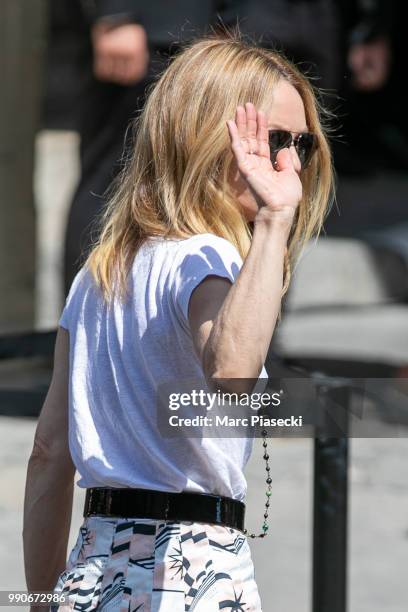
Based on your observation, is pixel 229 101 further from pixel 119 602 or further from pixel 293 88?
pixel 119 602

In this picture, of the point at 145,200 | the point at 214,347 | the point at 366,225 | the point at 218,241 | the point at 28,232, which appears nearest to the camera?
the point at 214,347

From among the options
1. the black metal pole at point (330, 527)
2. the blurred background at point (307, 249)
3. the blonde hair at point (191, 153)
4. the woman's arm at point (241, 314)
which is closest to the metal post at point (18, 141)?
the blurred background at point (307, 249)

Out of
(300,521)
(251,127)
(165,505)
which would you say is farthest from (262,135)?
(300,521)

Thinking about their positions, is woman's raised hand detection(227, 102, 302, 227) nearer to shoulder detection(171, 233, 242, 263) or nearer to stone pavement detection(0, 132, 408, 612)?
shoulder detection(171, 233, 242, 263)

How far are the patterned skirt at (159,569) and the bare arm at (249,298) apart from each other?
31 cm

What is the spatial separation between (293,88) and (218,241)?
31 cm

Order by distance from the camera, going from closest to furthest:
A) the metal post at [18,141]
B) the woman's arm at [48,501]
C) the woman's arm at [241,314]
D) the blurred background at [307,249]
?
the woman's arm at [241,314] < the woman's arm at [48,501] < the blurred background at [307,249] < the metal post at [18,141]

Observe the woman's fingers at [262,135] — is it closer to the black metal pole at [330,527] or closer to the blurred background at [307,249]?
the blurred background at [307,249]

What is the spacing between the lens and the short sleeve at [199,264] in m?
1.78

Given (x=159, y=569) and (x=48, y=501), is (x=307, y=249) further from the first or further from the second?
(x=159, y=569)

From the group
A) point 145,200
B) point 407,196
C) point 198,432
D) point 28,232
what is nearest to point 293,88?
point 145,200

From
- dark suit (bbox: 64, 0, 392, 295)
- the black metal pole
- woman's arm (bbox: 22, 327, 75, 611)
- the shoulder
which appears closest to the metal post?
dark suit (bbox: 64, 0, 392, 295)

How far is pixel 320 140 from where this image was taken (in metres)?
2.05

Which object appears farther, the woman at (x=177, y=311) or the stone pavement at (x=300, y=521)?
the stone pavement at (x=300, y=521)
